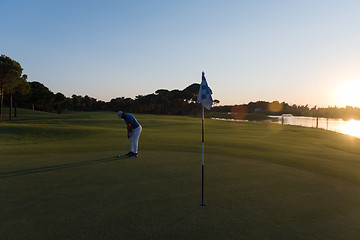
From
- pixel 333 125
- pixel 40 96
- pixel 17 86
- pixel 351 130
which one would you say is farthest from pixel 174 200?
pixel 333 125

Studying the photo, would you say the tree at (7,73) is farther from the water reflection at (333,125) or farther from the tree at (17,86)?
the water reflection at (333,125)

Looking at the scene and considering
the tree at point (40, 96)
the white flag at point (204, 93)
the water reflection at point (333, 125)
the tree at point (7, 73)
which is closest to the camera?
the white flag at point (204, 93)

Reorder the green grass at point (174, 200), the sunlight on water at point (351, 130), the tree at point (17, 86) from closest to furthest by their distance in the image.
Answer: the green grass at point (174, 200) → the tree at point (17, 86) → the sunlight on water at point (351, 130)

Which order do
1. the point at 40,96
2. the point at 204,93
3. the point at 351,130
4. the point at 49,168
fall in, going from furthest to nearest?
the point at 40,96 < the point at 351,130 < the point at 49,168 < the point at 204,93

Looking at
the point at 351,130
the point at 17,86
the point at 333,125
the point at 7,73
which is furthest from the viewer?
the point at 333,125

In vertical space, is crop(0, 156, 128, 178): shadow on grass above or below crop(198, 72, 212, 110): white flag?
below

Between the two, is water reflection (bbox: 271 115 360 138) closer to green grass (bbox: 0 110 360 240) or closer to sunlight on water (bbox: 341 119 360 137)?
sunlight on water (bbox: 341 119 360 137)

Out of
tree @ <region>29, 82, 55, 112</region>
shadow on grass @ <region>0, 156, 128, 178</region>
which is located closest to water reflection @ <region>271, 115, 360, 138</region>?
shadow on grass @ <region>0, 156, 128, 178</region>

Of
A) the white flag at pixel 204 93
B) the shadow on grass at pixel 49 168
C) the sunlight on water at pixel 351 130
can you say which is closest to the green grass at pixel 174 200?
the shadow on grass at pixel 49 168

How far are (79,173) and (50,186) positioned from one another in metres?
1.45

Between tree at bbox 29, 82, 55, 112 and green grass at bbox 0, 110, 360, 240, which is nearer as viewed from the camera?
green grass at bbox 0, 110, 360, 240

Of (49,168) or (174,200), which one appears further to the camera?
(49,168)

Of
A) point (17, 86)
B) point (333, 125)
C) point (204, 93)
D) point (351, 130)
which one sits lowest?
point (351, 130)

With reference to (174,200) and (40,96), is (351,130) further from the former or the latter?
(40,96)
